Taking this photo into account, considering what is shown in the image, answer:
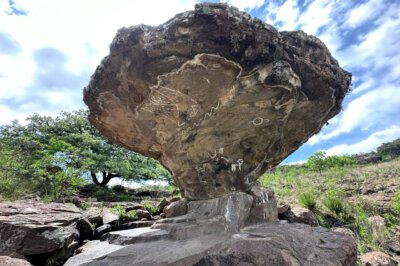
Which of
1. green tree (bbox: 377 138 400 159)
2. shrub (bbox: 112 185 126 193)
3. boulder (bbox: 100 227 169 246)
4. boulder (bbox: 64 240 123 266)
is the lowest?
boulder (bbox: 64 240 123 266)

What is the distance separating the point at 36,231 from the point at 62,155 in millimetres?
7923

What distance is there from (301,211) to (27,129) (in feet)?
56.0

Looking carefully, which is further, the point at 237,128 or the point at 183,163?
the point at 183,163

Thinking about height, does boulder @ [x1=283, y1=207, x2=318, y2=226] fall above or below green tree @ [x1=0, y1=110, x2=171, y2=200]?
below

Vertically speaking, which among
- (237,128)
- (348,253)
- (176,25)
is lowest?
(348,253)

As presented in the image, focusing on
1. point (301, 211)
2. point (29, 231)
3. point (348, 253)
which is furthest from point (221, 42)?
point (301, 211)

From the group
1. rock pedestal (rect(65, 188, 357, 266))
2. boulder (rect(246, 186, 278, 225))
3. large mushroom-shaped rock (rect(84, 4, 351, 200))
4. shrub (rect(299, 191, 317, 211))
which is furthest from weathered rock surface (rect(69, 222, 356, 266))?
shrub (rect(299, 191, 317, 211))

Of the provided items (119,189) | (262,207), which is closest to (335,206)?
(262,207)

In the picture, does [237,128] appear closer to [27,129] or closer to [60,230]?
[60,230]

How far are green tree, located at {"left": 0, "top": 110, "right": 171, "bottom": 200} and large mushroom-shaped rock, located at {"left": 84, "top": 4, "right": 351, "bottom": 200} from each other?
22.1 ft

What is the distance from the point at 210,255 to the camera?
336cm

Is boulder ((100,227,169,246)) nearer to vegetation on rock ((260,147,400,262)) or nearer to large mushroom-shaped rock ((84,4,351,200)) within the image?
large mushroom-shaped rock ((84,4,351,200))

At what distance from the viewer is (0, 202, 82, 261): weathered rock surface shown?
4.66 metres

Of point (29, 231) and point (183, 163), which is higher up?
point (183, 163)
